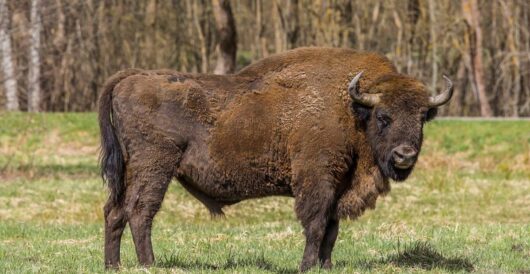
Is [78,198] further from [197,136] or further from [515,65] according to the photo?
[515,65]

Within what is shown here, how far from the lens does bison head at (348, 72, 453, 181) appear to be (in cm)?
1037

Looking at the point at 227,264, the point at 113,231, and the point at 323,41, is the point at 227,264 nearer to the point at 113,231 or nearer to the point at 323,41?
the point at 113,231

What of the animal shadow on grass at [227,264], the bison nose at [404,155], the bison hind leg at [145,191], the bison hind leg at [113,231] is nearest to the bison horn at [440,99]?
the bison nose at [404,155]

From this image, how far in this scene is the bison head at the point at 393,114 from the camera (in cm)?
1037

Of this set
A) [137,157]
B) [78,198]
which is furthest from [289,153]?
[78,198]

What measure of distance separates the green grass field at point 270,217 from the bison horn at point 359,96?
1.77 meters

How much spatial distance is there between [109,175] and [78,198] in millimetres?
11053

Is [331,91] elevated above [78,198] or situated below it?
above

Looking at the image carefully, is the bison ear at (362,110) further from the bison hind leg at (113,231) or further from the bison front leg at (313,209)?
the bison hind leg at (113,231)

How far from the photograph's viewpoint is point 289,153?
10.7 metres

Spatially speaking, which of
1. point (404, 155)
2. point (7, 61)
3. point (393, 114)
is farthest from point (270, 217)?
point (7, 61)

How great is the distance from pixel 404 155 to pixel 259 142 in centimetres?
160

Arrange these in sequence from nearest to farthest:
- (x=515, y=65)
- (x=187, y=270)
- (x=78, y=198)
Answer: (x=187, y=270) < (x=78, y=198) < (x=515, y=65)

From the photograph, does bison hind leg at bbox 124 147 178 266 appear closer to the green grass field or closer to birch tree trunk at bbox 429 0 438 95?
the green grass field
